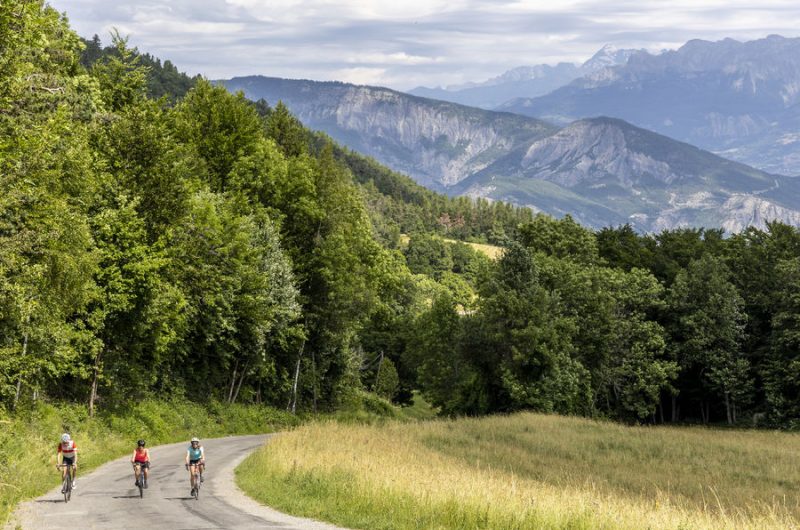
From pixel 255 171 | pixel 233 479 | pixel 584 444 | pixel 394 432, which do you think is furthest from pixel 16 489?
pixel 255 171

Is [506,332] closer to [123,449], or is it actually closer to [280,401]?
[280,401]

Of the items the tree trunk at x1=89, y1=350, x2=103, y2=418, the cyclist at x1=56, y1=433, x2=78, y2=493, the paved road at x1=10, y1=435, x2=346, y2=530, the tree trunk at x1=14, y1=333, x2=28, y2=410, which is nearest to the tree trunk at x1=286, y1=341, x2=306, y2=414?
the tree trunk at x1=89, y1=350, x2=103, y2=418

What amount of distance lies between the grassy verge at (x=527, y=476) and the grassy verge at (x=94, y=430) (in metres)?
6.91

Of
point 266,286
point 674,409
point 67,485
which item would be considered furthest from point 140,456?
point 674,409

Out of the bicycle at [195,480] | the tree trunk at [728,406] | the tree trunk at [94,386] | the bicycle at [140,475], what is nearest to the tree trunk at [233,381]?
the tree trunk at [94,386]

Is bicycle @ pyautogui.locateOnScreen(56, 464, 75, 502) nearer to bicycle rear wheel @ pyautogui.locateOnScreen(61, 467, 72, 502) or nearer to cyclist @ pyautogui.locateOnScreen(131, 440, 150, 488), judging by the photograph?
bicycle rear wheel @ pyautogui.locateOnScreen(61, 467, 72, 502)

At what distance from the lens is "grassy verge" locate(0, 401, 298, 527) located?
81.7 ft

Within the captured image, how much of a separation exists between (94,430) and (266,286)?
52.9 feet

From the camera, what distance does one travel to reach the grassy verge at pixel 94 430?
24891 millimetres

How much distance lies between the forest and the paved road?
4595mm

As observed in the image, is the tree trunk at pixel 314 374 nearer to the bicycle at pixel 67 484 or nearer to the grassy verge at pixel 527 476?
the grassy verge at pixel 527 476

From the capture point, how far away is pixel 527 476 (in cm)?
3027

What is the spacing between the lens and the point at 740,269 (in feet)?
249

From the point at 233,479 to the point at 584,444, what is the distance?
20848mm
